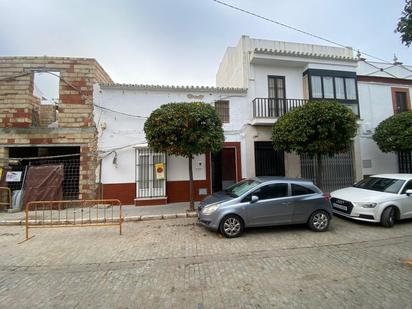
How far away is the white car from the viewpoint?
21.1 feet

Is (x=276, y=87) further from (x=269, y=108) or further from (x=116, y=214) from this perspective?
(x=116, y=214)

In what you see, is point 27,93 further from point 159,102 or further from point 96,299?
point 96,299

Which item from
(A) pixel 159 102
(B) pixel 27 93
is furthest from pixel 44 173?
(A) pixel 159 102

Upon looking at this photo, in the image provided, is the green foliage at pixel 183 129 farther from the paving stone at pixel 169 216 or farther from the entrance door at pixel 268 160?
the entrance door at pixel 268 160

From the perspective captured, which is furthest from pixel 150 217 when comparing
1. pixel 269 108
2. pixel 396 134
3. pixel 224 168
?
pixel 396 134

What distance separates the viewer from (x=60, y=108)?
984 centimetres

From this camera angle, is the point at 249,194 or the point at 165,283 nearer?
the point at 165,283

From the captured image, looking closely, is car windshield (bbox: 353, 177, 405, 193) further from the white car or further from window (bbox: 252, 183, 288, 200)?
window (bbox: 252, 183, 288, 200)

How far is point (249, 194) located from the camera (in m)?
5.93

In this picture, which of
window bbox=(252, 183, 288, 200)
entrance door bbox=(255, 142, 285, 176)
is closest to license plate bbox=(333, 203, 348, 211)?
window bbox=(252, 183, 288, 200)

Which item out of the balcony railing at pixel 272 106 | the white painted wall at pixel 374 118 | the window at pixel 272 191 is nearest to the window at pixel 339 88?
the white painted wall at pixel 374 118

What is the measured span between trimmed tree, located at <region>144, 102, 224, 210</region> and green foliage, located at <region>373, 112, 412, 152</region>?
9338 mm

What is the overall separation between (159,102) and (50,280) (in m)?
8.17

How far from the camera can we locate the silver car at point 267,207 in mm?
5709
